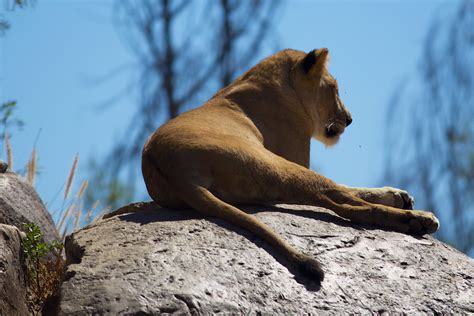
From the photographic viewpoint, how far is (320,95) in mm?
8219

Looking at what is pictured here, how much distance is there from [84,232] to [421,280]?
82.7 inches

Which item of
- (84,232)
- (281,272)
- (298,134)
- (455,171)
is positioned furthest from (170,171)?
(455,171)

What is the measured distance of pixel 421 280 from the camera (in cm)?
604

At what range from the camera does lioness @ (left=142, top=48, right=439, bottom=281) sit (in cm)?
617

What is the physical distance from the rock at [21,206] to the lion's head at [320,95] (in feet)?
7.35

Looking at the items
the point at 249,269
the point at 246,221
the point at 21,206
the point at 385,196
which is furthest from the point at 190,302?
the point at 21,206

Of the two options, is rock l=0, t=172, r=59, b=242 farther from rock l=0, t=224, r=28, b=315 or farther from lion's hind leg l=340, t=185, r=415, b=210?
lion's hind leg l=340, t=185, r=415, b=210

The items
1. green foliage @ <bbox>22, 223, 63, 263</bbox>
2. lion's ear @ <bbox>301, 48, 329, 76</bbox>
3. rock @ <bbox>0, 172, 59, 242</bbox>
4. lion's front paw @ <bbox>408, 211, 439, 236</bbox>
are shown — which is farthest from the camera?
lion's ear @ <bbox>301, 48, 329, 76</bbox>

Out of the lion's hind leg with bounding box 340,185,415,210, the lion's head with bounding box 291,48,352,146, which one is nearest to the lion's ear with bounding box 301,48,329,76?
the lion's head with bounding box 291,48,352,146

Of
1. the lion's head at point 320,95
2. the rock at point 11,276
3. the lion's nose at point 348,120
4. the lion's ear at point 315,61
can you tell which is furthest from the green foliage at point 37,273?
the lion's nose at point 348,120

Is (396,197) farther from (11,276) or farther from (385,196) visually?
(11,276)

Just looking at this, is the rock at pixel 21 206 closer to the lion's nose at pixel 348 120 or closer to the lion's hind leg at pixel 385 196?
the lion's hind leg at pixel 385 196

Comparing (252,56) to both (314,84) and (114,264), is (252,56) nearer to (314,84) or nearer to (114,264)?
(314,84)

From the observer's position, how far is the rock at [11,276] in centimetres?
567
